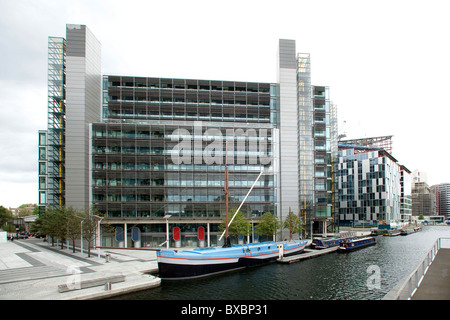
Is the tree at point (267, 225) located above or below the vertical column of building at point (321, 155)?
below

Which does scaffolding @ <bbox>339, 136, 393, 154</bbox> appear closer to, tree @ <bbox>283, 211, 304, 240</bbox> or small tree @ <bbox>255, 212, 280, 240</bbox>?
tree @ <bbox>283, 211, 304, 240</bbox>

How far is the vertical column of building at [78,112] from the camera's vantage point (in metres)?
56.4

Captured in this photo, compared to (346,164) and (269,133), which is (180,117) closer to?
(269,133)

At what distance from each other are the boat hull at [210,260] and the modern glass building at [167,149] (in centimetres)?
1860

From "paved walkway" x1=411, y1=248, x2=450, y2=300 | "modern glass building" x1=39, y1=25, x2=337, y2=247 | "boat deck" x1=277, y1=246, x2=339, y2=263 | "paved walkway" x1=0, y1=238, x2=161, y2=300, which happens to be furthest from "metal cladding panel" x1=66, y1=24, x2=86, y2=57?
"paved walkway" x1=411, y1=248, x2=450, y2=300

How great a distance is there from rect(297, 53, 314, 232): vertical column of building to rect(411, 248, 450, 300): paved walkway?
47580mm

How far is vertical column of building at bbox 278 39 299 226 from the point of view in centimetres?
6244

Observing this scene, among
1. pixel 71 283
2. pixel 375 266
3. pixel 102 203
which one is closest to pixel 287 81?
pixel 375 266

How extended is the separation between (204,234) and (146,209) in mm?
12194

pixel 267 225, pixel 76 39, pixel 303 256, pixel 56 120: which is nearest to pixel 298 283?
pixel 303 256

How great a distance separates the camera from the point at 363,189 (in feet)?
431

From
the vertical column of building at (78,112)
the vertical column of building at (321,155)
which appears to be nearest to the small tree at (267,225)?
the vertical column of building at (321,155)

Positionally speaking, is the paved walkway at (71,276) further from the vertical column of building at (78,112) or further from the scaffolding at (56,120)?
the scaffolding at (56,120)

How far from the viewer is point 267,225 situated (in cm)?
5366
